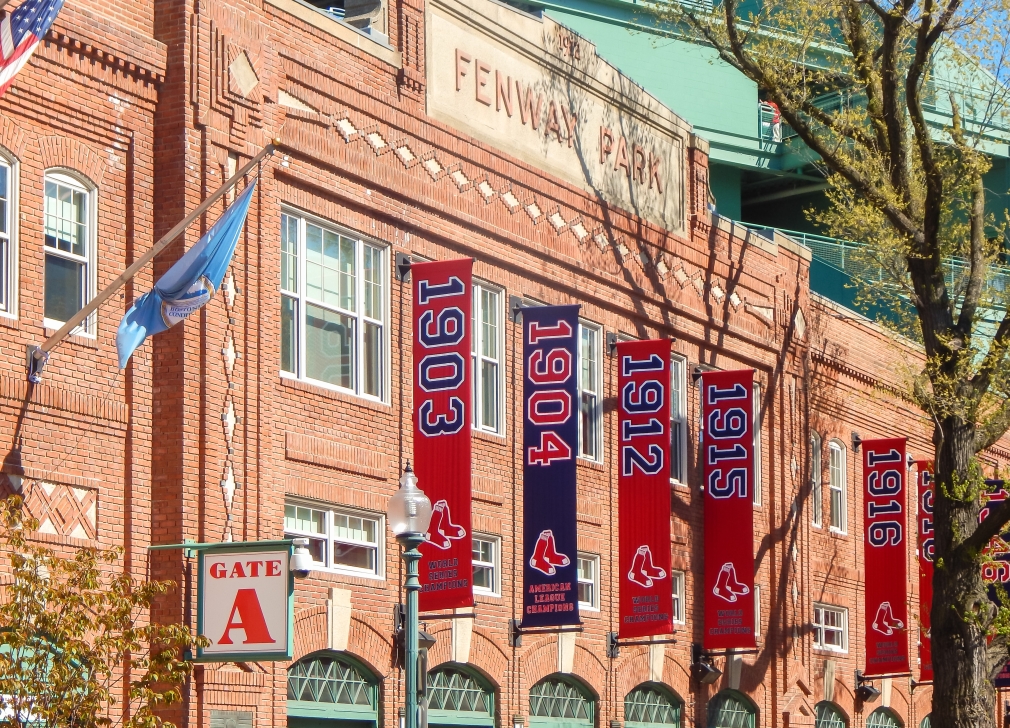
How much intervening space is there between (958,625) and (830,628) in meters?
8.03

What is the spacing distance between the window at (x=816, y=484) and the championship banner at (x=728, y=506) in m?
4.75

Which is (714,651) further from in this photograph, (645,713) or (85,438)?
(85,438)

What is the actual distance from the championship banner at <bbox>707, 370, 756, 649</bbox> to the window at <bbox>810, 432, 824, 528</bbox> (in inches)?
187

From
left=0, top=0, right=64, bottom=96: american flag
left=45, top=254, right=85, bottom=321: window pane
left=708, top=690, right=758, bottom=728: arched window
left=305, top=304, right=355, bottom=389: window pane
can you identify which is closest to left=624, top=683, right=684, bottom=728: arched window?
left=708, top=690, right=758, bottom=728: arched window

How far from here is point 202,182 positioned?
19719 millimetres

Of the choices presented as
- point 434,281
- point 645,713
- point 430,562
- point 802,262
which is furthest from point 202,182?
point 802,262

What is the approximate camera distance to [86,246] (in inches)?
736

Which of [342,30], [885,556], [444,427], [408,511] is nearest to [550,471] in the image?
[444,427]

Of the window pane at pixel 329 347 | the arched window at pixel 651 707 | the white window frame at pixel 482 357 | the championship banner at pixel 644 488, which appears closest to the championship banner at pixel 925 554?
the arched window at pixel 651 707

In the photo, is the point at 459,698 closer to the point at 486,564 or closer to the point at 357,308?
the point at 486,564

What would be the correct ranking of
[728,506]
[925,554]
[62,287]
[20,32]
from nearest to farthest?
1. [20,32]
2. [62,287]
3. [728,506]
4. [925,554]

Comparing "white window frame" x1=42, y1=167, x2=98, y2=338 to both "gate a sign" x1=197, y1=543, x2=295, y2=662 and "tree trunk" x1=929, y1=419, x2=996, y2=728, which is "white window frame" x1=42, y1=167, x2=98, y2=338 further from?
"tree trunk" x1=929, y1=419, x2=996, y2=728

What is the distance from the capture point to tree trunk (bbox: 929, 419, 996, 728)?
2612 centimetres

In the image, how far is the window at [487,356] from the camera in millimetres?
24656
